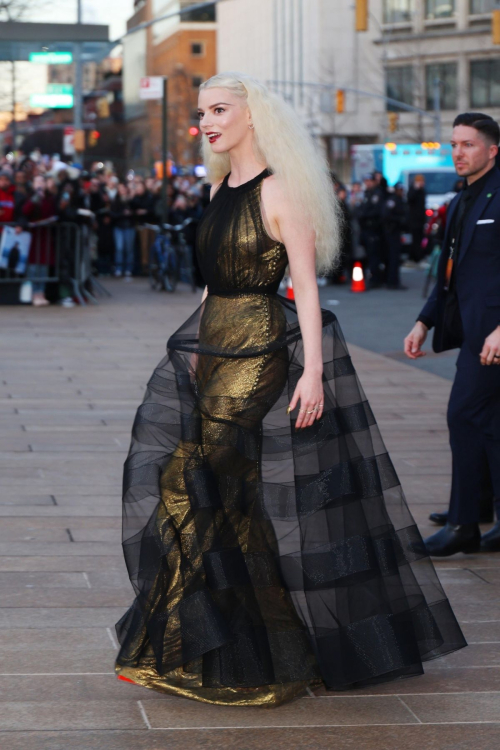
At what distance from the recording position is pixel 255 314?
372 centimetres

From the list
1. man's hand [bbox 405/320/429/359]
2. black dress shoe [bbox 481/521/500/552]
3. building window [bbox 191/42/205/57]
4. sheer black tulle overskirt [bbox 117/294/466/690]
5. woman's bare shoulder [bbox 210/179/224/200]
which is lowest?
black dress shoe [bbox 481/521/500/552]

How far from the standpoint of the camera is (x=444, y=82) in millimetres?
70125

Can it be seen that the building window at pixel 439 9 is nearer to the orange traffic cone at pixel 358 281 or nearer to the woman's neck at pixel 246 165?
the orange traffic cone at pixel 358 281

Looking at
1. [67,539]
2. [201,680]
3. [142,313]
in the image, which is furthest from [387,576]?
[142,313]

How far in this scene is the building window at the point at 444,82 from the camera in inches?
2761

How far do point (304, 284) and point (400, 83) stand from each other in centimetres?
7111

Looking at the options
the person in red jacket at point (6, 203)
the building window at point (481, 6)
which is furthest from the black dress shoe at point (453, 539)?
the building window at point (481, 6)

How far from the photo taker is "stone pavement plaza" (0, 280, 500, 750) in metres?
3.41

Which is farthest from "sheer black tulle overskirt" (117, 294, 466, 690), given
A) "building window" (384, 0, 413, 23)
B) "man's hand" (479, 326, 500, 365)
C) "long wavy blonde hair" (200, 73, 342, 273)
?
"building window" (384, 0, 413, 23)

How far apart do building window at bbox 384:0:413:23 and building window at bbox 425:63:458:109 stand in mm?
4531

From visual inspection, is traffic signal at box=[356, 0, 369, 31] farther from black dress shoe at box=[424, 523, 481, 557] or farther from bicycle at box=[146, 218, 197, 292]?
black dress shoe at box=[424, 523, 481, 557]

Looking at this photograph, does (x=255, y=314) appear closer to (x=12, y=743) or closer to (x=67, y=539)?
(x=12, y=743)

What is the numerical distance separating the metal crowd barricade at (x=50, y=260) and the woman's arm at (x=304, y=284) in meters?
13.7

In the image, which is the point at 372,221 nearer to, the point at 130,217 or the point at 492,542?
the point at 130,217
